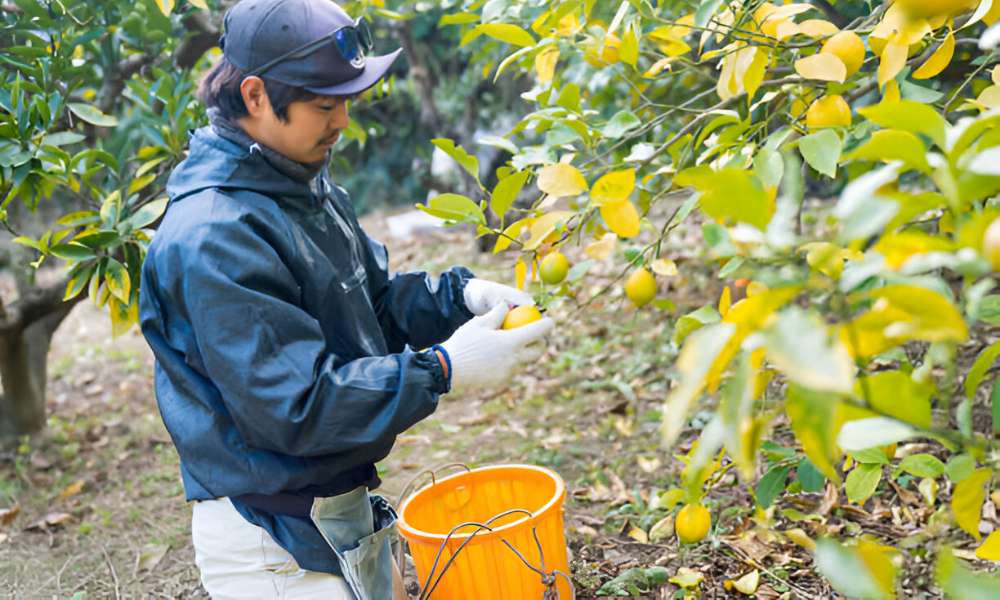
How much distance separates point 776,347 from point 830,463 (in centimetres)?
23

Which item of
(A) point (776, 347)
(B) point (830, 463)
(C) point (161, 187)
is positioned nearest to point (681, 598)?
(B) point (830, 463)

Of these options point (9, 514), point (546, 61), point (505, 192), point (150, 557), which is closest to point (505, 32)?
point (546, 61)

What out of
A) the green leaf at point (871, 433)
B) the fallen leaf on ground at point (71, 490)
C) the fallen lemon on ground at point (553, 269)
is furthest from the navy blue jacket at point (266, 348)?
the fallen leaf on ground at point (71, 490)

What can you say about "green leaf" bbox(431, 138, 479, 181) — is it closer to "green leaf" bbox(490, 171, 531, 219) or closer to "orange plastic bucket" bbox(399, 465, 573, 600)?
"green leaf" bbox(490, 171, 531, 219)

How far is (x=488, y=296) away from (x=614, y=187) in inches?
31.8

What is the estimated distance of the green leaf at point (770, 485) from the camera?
6.02 feet

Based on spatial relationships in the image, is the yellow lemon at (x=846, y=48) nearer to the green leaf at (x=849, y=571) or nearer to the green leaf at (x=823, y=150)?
the green leaf at (x=823, y=150)

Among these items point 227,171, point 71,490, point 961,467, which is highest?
point 227,171

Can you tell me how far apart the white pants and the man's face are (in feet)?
2.25

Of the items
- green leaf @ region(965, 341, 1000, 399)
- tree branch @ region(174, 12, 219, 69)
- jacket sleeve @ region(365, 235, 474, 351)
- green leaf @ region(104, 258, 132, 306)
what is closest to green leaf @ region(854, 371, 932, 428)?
green leaf @ region(965, 341, 1000, 399)

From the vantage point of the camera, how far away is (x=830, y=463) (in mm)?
811

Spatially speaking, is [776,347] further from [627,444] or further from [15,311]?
[15,311]

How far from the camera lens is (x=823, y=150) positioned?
1.34 meters

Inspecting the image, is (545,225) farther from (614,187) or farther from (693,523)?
(693,523)
